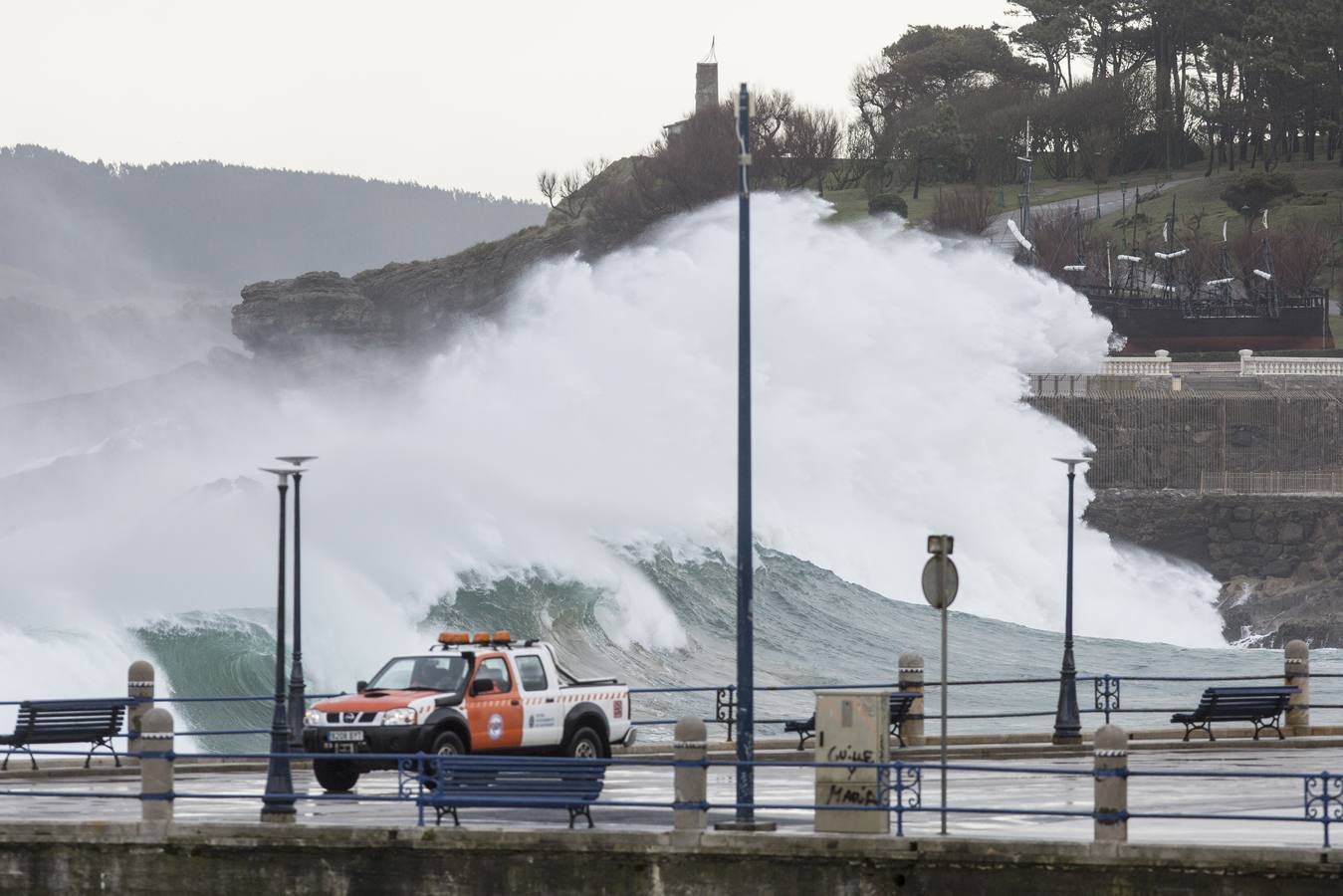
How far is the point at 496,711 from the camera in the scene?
22719mm

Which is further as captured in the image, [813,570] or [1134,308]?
[1134,308]

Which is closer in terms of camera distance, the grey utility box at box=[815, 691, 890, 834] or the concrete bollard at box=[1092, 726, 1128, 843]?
the concrete bollard at box=[1092, 726, 1128, 843]

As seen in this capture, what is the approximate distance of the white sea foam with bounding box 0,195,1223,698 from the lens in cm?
4747

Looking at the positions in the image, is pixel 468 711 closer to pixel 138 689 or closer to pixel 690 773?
pixel 138 689

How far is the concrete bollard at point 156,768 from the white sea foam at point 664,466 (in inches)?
893

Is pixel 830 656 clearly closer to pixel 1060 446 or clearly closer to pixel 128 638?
pixel 128 638

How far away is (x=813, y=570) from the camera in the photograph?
62781 millimetres

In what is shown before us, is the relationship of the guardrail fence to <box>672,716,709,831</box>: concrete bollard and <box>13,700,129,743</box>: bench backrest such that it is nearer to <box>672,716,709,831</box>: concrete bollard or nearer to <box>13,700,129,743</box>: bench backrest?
<box>672,716,709,831</box>: concrete bollard

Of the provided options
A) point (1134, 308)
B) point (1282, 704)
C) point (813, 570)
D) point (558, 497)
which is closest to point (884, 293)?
point (1134, 308)

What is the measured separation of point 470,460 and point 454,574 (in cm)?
1246

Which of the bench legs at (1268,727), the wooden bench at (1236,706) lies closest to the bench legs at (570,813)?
the wooden bench at (1236,706)

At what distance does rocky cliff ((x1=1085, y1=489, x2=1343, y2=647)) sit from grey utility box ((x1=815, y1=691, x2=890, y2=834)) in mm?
66069

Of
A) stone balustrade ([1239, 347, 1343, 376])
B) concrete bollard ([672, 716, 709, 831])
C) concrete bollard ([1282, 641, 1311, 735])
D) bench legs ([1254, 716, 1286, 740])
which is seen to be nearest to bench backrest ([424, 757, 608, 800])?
concrete bollard ([672, 716, 709, 831])

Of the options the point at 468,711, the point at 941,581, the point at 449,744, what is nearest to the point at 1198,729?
the point at 941,581
